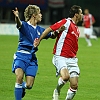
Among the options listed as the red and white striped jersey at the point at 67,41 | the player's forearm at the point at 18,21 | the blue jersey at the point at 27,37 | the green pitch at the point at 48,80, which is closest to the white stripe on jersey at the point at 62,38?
the red and white striped jersey at the point at 67,41

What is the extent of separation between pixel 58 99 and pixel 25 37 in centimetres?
192

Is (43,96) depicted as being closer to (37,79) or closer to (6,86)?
(6,86)

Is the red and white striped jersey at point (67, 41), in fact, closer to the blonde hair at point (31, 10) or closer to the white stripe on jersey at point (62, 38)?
the white stripe on jersey at point (62, 38)

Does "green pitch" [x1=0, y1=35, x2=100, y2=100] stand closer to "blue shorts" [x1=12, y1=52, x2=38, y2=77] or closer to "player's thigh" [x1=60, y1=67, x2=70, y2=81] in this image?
"blue shorts" [x1=12, y1=52, x2=38, y2=77]

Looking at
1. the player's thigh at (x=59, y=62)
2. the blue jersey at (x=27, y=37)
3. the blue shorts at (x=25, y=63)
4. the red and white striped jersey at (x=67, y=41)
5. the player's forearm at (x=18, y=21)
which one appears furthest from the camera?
the red and white striped jersey at (x=67, y=41)

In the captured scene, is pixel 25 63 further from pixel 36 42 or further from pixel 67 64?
pixel 67 64

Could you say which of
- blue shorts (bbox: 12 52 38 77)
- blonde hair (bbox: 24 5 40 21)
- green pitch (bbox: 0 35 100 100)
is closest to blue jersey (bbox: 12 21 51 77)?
blue shorts (bbox: 12 52 38 77)

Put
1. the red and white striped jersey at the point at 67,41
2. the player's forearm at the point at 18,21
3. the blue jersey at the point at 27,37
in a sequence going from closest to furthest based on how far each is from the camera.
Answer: the player's forearm at the point at 18,21
the blue jersey at the point at 27,37
the red and white striped jersey at the point at 67,41

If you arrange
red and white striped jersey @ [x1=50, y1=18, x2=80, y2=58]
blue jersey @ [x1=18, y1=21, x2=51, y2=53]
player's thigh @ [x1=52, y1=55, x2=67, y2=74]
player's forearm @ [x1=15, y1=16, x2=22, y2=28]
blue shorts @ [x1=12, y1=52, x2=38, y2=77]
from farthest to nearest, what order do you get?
red and white striped jersey @ [x1=50, y1=18, x2=80, y2=58] → player's thigh @ [x1=52, y1=55, x2=67, y2=74] → blue jersey @ [x1=18, y1=21, x2=51, y2=53] → blue shorts @ [x1=12, y1=52, x2=38, y2=77] → player's forearm @ [x1=15, y1=16, x2=22, y2=28]

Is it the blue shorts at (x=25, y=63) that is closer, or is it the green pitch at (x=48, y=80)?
the blue shorts at (x=25, y=63)

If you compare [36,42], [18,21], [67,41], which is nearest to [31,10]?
[18,21]

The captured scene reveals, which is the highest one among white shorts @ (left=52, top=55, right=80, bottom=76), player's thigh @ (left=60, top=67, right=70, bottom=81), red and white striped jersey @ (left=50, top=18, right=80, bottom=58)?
red and white striped jersey @ (left=50, top=18, right=80, bottom=58)

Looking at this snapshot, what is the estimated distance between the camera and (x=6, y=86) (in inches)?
585

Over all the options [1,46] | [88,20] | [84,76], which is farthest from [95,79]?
[88,20]
